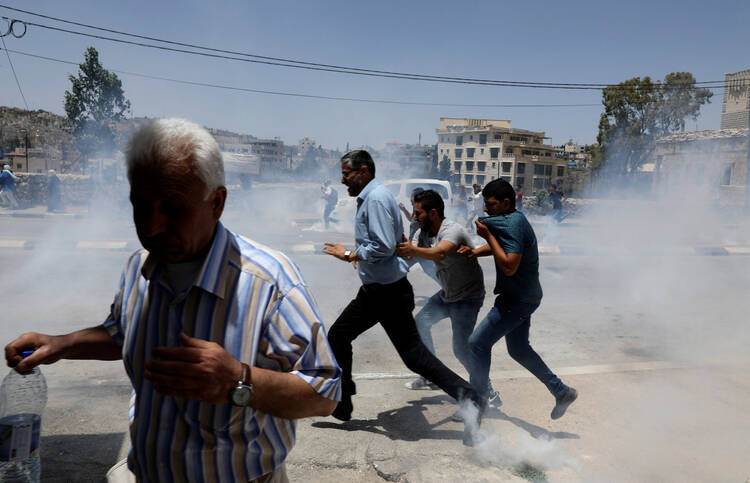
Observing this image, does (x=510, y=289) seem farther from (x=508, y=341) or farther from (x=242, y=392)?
(x=242, y=392)

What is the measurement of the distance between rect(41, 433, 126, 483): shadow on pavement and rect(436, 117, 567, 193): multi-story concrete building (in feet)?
222

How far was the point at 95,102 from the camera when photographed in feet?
97.8

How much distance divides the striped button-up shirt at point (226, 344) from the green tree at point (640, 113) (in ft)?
160

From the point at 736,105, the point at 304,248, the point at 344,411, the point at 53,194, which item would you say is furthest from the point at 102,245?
the point at 736,105

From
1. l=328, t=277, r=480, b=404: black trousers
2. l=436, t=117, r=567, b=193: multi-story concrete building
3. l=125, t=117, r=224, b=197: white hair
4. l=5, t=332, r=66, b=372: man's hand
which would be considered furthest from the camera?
l=436, t=117, r=567, b=193: multi-story concrete building

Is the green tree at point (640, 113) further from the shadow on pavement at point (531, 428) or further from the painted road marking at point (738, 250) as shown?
the shadow on pavement at point (531, 428)

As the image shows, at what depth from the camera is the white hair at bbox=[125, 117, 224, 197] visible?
3.90 ft

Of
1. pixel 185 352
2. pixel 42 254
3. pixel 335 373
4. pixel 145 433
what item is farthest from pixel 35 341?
pixel 42 254

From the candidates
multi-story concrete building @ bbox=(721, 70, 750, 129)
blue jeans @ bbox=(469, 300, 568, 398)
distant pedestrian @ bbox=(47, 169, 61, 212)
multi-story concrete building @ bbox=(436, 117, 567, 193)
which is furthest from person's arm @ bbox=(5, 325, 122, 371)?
multi-story concrete building @ bbox=(436, 117, 567, 193)

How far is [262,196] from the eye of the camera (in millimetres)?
21547

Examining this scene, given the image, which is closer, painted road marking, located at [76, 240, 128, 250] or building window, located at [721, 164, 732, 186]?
painted road marking, located at [76, 240, 128, 250]

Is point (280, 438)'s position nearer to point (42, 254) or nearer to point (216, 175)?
point (216, 175)

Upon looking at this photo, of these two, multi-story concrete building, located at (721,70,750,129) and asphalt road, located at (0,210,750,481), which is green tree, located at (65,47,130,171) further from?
multi-story concrete building, located at (721,70,750,129)

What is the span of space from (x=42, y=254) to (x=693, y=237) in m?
18.1
